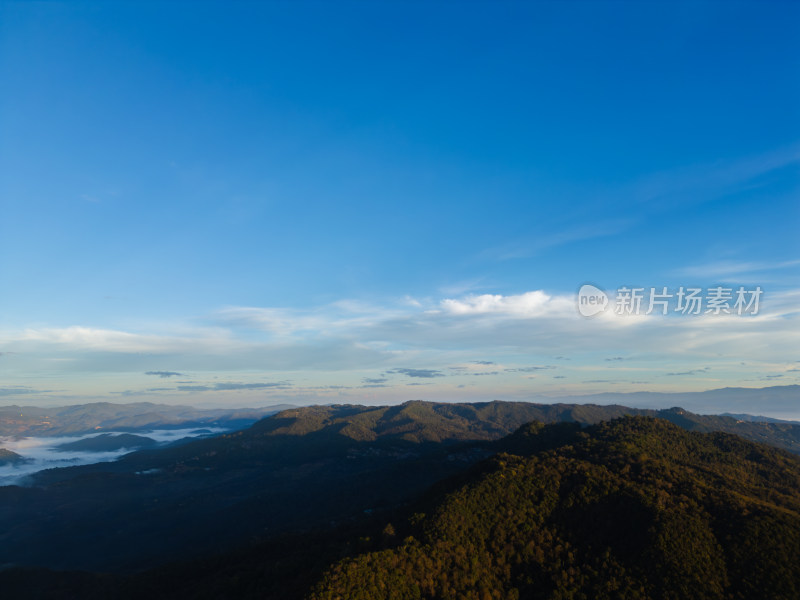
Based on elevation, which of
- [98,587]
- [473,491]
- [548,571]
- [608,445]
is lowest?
[98,587]

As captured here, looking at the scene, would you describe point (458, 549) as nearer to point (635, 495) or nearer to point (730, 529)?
point (635, 495)

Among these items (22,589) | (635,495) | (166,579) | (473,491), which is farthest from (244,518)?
(635,495)

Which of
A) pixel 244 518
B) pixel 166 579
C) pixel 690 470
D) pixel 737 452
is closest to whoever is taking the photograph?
pixel 166 579

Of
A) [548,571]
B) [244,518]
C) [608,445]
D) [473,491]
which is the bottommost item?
[244,518]

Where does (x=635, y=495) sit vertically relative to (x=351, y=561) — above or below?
above

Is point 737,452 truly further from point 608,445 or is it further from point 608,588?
point 608,588

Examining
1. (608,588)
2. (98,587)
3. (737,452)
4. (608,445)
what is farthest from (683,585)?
(98,587)

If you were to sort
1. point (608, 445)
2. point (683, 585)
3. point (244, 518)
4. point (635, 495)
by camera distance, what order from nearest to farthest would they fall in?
point (683, 585) → point (635, 495) → point (608, 445) → point (244, 518)

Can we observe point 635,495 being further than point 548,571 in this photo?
Yes

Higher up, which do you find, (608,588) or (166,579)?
(608,588)
